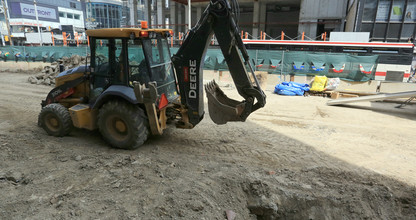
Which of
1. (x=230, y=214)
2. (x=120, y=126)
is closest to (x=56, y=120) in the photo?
(x=120, y=126)

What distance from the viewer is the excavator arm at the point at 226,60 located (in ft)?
15.0

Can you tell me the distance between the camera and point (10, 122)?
23.8ft

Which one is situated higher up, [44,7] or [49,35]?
[44,7]

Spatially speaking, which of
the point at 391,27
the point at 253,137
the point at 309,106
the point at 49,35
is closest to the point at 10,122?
the point at 253,137

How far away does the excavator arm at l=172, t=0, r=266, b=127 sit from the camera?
15.0 feet

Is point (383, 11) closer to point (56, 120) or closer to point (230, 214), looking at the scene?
point (230, 214)

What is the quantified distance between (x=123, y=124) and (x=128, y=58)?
1.31 m

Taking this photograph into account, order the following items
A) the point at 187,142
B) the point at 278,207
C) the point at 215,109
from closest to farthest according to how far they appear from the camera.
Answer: the point at 278,207
the point at 215,109
the point at 187,142

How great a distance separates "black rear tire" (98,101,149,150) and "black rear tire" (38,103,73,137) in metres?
0.93

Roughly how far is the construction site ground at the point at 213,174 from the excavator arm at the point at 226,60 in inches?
38.9

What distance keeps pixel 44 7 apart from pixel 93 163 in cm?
7225

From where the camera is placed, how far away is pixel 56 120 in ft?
19.5

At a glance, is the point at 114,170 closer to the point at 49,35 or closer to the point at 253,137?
the point at 253,137

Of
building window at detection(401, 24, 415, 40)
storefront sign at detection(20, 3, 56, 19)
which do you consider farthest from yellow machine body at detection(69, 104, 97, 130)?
storefront sign at detection(20, 3, 56, 19)
